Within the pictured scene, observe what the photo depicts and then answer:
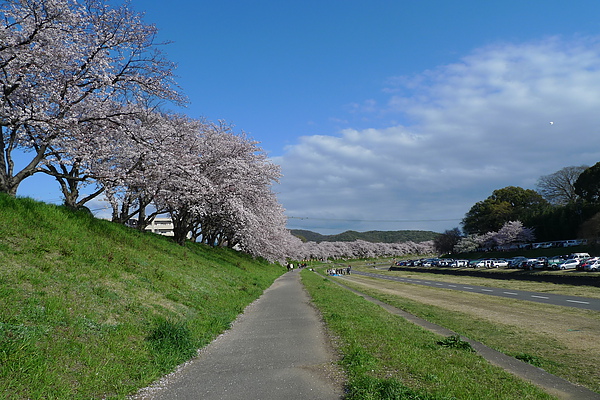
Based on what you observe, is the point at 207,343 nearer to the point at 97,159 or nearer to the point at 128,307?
the point at 128,307

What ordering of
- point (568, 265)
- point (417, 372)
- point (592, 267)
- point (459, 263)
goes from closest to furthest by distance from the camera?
point (417, 372) → point (592, 267) → point (568, 265) → point (459, 263)

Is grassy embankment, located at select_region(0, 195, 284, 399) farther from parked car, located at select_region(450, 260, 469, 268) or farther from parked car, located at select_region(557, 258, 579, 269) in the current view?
parked car, located at select_region(450, 260, 469, 268)

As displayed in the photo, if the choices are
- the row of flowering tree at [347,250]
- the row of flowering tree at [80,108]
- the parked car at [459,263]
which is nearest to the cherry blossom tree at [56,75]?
the row of flowering tree at [80,108]

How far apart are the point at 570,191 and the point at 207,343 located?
10983cm

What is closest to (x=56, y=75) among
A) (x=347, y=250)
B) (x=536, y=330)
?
(x=536, y=330)

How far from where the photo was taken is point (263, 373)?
6.83 metres

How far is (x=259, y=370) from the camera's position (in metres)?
7.02

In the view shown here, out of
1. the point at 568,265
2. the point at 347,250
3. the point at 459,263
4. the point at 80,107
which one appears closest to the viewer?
the point at 80,107

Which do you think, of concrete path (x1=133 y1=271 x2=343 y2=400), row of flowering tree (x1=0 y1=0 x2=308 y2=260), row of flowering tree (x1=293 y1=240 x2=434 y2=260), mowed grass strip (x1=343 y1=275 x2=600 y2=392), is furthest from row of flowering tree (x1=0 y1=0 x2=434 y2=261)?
row of flowering tree (x1=293 y1=240 x2=434 y2=260)

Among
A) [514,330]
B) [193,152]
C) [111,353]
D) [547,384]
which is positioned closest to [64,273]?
[111,353]

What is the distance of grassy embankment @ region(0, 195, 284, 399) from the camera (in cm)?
543

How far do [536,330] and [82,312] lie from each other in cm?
1586

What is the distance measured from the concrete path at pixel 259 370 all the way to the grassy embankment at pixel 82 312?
420 mm

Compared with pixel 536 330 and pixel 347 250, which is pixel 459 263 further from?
pixel 347 250
